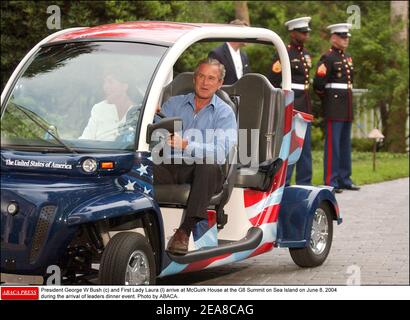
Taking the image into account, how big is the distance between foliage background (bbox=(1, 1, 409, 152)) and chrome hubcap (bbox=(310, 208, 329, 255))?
672cm

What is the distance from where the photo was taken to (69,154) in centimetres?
661

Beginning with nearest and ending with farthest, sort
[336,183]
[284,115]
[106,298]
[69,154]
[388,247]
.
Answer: [106,298] < [69,154] < [284,115] < [388,247] < [336,183]

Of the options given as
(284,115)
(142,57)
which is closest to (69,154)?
(142,57)

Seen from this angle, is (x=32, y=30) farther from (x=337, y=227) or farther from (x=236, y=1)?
(x=236, y=1)

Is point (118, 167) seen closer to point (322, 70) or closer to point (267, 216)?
point (267, 216)

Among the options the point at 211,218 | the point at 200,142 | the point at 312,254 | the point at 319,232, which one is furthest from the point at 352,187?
the point at 200,142

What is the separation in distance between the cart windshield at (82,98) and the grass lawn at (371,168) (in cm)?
768

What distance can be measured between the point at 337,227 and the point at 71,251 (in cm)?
508

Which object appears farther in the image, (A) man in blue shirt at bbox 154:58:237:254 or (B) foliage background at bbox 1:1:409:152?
(B) foliage background at bbox 1:1:409:152

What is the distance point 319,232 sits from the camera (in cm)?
903

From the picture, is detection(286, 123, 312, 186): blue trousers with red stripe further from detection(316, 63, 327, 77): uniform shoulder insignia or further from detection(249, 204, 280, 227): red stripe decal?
detection(249, 204, 280, 227): red stripe decal

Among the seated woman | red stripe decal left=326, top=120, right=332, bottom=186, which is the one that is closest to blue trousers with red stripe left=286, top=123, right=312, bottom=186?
red stripe decal left=326, top=120, right=332, bottom=186

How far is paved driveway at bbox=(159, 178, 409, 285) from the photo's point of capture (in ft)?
27.3

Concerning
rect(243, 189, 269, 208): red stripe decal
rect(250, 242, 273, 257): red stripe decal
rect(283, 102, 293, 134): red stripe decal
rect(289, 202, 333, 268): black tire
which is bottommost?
rect(289, 202, 333, 268): black tire
